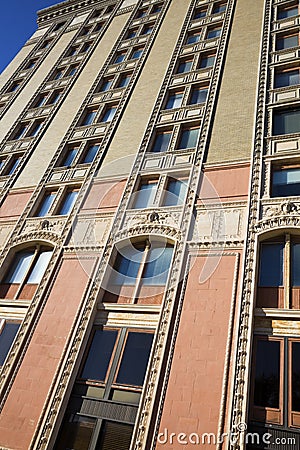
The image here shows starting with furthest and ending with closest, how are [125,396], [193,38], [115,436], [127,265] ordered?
1. [193,38]
2. [127,265]
3. [125,396]
4. [115,436]

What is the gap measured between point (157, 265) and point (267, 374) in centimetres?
498

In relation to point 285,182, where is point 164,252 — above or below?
below

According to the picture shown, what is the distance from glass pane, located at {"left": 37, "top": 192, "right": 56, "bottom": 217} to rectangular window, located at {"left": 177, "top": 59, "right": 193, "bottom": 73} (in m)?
10.5

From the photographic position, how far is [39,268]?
14570 mm

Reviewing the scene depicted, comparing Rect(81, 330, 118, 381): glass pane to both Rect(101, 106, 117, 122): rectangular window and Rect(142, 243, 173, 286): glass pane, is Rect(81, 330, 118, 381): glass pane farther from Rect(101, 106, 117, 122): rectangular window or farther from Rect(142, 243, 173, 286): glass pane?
Rect(101, 106, 117, 122): rectangular window

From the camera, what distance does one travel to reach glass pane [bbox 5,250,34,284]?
14.8 metres

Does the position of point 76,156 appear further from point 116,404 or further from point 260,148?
point 116,404

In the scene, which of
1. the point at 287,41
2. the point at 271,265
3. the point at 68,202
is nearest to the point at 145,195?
the point at 68,202

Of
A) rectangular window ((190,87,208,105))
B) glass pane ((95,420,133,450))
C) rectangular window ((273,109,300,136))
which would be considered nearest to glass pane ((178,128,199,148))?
rectangular window ((190,87,208,105))

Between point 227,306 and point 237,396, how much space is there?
2.42m

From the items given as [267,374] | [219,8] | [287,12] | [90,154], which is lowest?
[267,374]

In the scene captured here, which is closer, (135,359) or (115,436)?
(115,436)

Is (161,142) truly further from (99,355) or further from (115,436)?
(115,436)

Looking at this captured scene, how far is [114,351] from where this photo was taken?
10.9 meters
